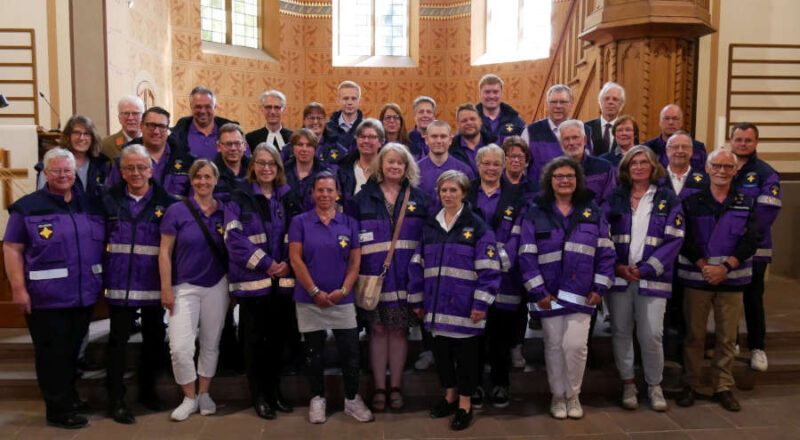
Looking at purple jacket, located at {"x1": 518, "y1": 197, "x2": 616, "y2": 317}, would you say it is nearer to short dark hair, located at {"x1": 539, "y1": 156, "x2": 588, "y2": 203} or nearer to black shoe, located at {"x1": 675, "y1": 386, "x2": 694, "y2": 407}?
short dark hair, located at {"x1": 539, "y1": 156, "x2": 588, "y2": 203}

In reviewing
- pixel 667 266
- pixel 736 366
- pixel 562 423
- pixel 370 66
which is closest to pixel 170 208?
pixel 562 423

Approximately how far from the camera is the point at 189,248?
3738 mm

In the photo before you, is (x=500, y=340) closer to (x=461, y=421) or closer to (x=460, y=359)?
(x=460, y=359)

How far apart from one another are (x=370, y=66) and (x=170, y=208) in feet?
28.2

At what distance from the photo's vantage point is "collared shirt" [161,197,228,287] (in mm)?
3725

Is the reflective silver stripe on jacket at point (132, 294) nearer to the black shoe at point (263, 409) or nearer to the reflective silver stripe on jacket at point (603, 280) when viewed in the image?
the black shoe at point (263, 409)

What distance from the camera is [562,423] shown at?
3.86m

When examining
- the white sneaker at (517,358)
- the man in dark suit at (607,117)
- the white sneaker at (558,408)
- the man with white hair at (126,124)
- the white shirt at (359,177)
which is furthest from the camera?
the man in dark suit at (607,117)

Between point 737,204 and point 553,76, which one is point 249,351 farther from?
point 553,76

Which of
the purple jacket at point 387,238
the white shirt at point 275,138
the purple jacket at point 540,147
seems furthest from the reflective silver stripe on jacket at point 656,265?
the white shirt at point 275,138

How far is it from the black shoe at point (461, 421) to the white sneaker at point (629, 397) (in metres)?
1.06

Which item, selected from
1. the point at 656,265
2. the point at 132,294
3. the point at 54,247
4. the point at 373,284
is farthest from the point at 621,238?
the point at 54,247

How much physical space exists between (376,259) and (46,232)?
188 cm

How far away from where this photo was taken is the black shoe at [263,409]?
389cm
